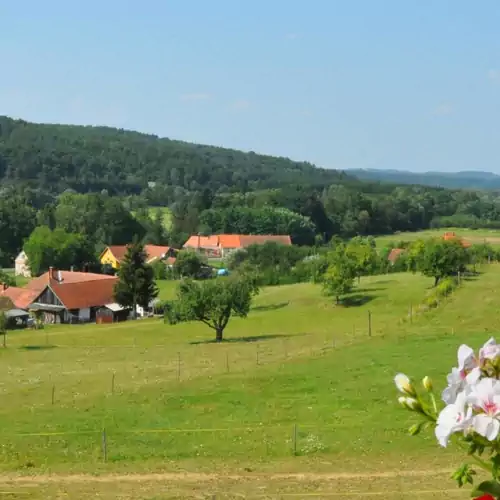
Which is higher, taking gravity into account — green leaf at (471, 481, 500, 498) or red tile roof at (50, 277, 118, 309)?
green leaf at (471, 481, 500, 498)

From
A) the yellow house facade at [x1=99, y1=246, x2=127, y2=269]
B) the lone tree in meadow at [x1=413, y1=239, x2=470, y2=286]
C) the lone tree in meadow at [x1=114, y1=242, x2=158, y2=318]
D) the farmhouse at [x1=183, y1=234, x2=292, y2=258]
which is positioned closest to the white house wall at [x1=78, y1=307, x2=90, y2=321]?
the lone tree in meadow at [x1=114, y1=242, x2=158, y2=318]

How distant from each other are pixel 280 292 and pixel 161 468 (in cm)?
5215

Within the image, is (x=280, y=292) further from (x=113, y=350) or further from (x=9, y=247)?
(x=9, y=247)

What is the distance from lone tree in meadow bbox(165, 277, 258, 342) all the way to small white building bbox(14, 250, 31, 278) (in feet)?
187

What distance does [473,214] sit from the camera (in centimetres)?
17900

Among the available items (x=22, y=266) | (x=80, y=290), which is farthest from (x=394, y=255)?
(x=22, y=266)

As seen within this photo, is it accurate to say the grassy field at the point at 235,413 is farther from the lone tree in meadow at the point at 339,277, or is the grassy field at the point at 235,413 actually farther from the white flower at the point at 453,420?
the white flower at the point at 453,420

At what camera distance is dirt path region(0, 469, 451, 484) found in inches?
701

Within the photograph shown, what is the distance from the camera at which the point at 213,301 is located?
48.3m

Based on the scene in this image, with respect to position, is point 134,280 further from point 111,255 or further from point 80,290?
point 111,255

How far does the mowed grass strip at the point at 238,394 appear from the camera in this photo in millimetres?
20672

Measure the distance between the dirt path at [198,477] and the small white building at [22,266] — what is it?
86.2 metres

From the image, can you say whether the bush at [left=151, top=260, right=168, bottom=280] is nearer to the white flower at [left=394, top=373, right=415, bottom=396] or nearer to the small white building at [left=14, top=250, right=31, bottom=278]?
the small white building at [left=14, top=250, right=31, bottom=278]

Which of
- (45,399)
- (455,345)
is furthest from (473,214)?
(45,399)
